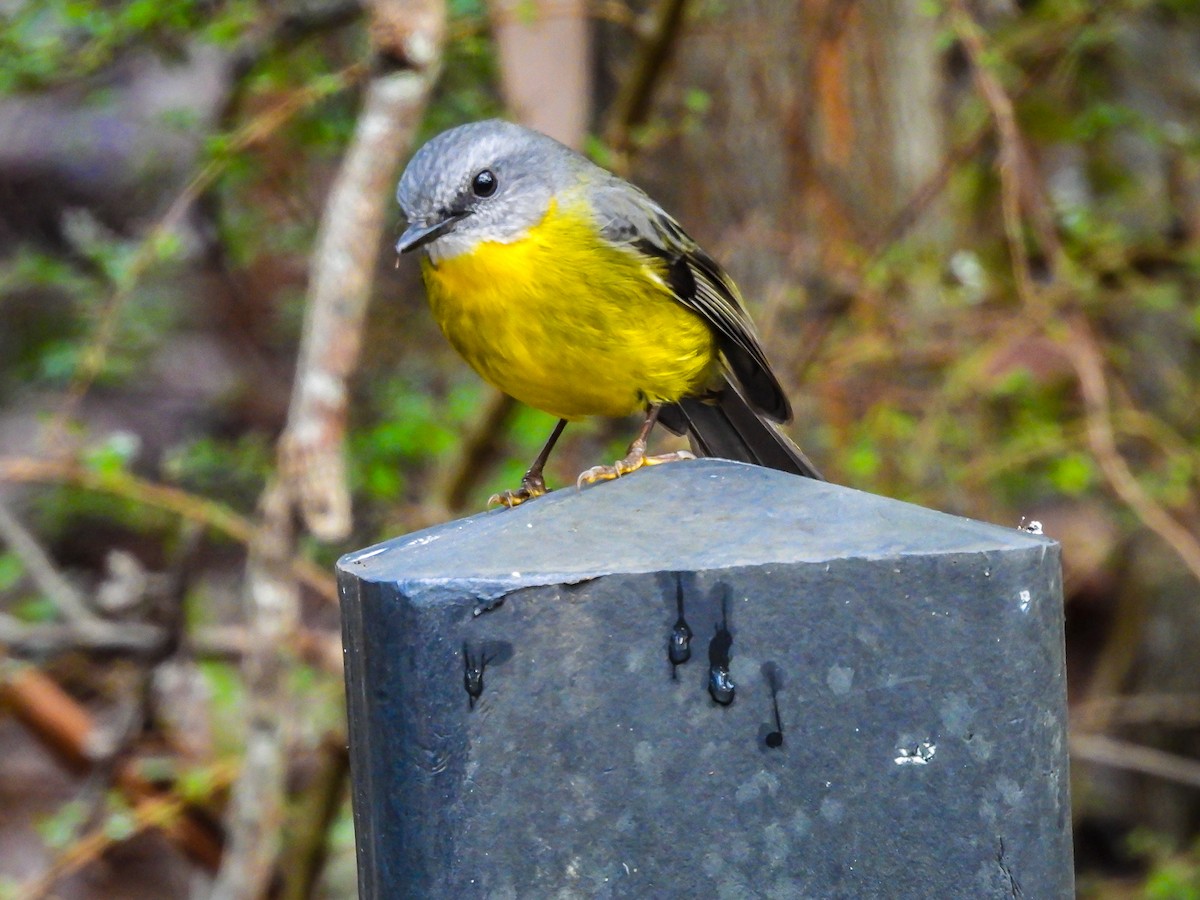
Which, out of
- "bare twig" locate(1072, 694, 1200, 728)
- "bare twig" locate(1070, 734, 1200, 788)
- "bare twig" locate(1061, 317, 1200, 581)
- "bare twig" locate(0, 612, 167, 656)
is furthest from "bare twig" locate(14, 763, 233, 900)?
"bare twig" locate(1072, 694, 1200, 728)

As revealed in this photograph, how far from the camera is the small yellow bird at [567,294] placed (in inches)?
115

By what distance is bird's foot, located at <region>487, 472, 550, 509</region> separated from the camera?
8.75 ft

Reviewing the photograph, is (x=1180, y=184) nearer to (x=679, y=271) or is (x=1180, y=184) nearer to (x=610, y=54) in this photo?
(x=610, y=54)

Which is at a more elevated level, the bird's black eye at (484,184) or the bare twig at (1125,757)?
the bird's black eye at (484,184)

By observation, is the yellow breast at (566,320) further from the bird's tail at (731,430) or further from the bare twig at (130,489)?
the bare twig at (130,489)

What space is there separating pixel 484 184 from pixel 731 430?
75 centimetres

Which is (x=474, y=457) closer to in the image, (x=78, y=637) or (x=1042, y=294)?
(x=78, y=637)

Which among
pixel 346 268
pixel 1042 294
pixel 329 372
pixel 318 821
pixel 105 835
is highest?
pixel 346 268

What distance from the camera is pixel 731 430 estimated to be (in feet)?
10.9

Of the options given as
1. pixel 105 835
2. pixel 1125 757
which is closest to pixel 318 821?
pixel 105 835

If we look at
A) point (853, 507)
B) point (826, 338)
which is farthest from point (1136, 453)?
point (853, 507)

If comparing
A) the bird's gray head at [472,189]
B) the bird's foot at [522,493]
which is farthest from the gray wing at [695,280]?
the bird's foot at [522,493]

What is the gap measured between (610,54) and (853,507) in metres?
4.40

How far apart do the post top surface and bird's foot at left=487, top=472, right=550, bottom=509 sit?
2.75 ft
